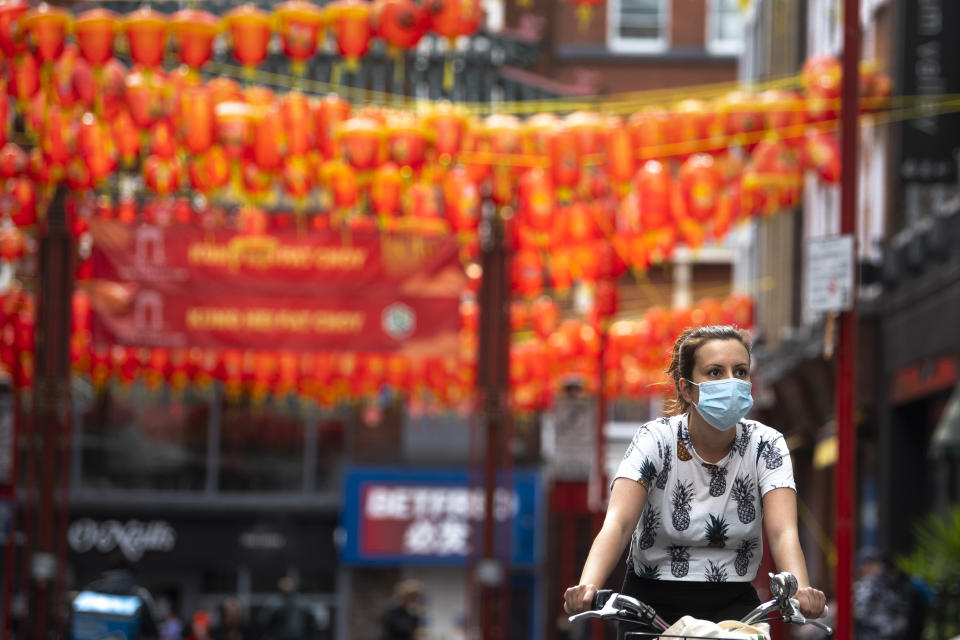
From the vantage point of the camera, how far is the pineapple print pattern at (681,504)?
5820 millimetres

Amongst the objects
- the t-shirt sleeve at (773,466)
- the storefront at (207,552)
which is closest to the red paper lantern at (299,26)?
the t-shirt sleeve at (773,466)

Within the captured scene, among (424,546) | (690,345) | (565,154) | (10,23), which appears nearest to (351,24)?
(10,23)

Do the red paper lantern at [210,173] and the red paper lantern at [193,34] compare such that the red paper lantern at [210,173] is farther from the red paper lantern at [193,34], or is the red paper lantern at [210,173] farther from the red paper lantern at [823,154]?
the red paper lantern at [823,154]

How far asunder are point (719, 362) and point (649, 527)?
0.54 metres

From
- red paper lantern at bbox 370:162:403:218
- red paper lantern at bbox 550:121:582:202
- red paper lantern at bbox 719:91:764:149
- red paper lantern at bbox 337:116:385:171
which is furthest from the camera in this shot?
red paper lantern at bbox 370:162:403:218

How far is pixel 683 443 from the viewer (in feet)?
19.4

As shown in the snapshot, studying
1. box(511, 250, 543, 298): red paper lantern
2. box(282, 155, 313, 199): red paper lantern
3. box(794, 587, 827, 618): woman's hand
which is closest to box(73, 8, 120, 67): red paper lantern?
box(282, 155, 313, 199): red paper lantern

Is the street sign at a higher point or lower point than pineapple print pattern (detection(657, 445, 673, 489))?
higher

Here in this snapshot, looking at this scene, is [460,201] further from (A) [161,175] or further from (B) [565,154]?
(A) [161,175]

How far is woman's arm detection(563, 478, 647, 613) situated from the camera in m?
5.24

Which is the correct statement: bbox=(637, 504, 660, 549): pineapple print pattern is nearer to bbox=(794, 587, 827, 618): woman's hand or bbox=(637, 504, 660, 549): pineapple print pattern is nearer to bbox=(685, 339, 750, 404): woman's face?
bbox=(685, 339, 750, 404): woman's face

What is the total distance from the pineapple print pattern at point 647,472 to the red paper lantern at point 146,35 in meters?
9.85

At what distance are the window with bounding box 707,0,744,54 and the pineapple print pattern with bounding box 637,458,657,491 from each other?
36988mm

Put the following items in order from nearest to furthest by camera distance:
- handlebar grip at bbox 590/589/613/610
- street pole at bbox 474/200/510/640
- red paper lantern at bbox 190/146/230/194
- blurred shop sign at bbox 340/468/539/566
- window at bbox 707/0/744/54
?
handlebar grip at bbox 590/589/613/610, street pole at bbox 474/200/510/640, red paper lantern at bbox 190/146/230/194, blurred shop sign at bbox 340/468/539/566, window at bbox 707/0/744/54
